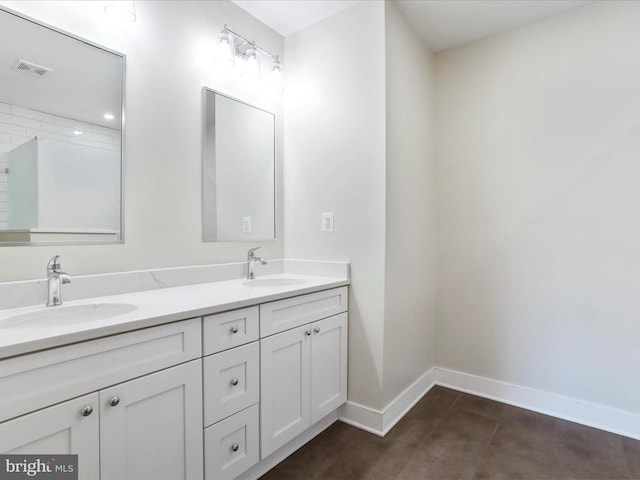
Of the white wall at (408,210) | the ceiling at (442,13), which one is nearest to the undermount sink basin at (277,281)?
the white wall at (408,210)

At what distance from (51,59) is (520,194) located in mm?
2570

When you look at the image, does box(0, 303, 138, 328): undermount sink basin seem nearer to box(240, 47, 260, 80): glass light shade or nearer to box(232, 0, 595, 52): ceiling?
box(240, 47, 260, 80): glass light shade

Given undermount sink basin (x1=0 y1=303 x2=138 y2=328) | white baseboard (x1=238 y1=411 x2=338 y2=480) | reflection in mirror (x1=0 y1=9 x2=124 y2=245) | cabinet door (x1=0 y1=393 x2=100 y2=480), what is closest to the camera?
cabinet door (x1=0 y1=393 x2=100 y2=480)

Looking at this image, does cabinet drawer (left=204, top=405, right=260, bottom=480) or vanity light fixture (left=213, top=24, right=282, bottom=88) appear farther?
vanity light fixture (left=213, top=24, right=282, bottom=88)

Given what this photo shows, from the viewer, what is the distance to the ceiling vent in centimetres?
129

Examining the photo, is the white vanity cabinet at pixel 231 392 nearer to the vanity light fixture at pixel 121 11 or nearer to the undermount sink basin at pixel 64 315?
the undermount sink basin at pixel 64 315

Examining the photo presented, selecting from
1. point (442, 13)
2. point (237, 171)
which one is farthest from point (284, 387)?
point (442, 13)

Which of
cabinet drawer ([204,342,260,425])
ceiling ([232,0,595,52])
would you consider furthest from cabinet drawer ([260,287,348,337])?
ceiling ([232,0,595,52])

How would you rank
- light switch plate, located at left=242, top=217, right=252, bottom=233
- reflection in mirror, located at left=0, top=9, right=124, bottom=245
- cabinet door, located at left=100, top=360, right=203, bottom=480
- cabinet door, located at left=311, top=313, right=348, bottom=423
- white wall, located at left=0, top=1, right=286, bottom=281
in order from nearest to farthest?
cabinet door, located at left=100, top=360, right=203, bottom=480 < reflection in mirror, located at left=0, top=9, right=124, bottom=245 < white wall, located at left=0, top=1, right=286, bottom=281 < cabinet door, located at left=311, top=313, right=348, bottom=423 < light switch plate, located at left=242, top=217, right=252, bottom=233

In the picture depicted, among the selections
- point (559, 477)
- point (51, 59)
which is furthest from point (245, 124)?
point (559, 477)

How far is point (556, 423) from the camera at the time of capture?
6.64 feet

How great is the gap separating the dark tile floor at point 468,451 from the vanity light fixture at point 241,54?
214 cm

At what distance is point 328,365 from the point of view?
1.88 meters

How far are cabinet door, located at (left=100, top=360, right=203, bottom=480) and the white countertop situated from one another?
0.61 ft
